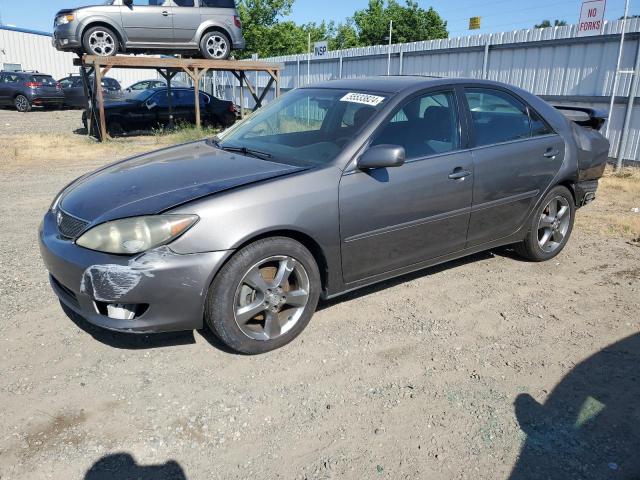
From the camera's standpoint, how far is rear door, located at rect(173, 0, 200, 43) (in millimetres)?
13414

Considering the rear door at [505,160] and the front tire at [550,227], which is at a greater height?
the rear door at [505,160]

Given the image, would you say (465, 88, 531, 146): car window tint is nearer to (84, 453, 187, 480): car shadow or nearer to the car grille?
the car grille

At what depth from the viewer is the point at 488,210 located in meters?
4.15

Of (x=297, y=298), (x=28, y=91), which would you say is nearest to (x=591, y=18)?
(x=297, y=298)

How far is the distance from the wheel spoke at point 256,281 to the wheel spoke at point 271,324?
0.17 meters

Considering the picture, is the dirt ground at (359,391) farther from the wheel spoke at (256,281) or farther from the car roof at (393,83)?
the car roof at (393,83)

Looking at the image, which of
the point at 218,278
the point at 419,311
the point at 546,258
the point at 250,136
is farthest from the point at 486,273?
the point at 218,278

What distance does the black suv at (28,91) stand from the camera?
23094 mm

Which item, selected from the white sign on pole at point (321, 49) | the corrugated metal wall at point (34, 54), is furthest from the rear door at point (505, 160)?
the corrugated metal wall at point (34, 54)

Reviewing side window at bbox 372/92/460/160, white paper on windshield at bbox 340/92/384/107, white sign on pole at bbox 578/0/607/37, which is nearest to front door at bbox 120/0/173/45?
white sign on pole at bbox 578/0/607/37

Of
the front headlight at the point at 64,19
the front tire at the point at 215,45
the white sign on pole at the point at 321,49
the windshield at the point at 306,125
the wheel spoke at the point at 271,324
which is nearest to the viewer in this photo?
the wheel spoke at the point at 271,324

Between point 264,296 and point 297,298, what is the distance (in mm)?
241

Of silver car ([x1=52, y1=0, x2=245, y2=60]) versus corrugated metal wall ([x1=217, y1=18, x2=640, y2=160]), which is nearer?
corrugated metal wall ([x1=217, y1=18, x2=640, y2=160])

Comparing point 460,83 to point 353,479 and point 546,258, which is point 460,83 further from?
point 353,479
